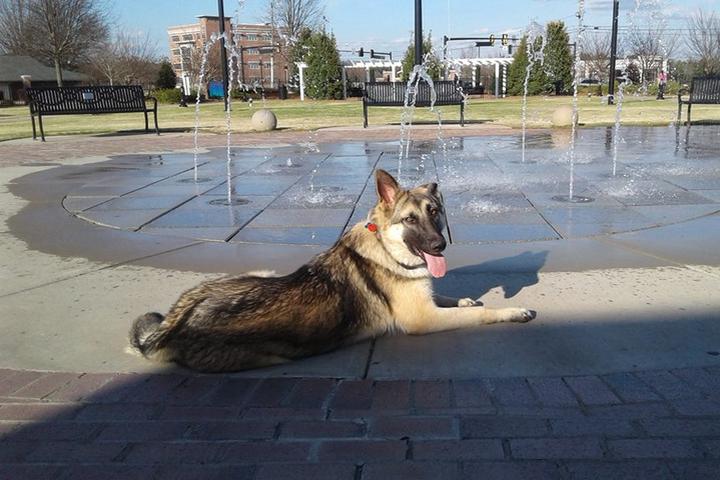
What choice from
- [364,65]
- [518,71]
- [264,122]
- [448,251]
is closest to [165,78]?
[364,65]

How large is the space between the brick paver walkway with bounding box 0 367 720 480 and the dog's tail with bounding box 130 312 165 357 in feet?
0.70

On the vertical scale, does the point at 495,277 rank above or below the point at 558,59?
below

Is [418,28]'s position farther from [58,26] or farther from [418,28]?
[58,26]

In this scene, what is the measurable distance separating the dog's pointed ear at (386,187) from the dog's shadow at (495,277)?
45.3 inches

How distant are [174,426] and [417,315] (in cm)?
161

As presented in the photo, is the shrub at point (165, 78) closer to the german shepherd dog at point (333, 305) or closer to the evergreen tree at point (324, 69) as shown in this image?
the evergreen tree at point (324, 69)

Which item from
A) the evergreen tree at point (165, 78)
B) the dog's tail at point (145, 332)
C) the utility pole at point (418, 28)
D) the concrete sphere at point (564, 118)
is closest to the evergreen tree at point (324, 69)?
the evergreen tree at point (165, 78)

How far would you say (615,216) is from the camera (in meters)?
7.01

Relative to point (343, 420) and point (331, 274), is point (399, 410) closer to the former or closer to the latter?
point (343, 420)


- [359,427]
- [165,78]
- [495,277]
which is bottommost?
[359,427]

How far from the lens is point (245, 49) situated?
202ft

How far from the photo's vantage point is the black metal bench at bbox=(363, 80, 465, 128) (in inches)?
766

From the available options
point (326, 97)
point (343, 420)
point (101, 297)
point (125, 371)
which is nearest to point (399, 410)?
point (343, 420)

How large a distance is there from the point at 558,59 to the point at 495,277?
4793 centimetres
